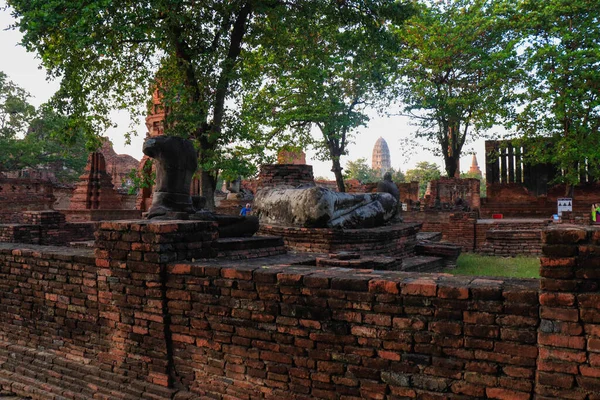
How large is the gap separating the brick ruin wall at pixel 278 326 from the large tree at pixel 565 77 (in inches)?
534

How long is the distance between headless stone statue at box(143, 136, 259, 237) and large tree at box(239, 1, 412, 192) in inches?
234

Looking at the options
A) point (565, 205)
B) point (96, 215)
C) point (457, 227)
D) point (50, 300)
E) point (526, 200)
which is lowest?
point (50, 300)

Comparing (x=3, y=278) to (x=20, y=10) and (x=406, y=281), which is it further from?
(x=20, y=10)

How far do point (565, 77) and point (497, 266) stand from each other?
8558mm

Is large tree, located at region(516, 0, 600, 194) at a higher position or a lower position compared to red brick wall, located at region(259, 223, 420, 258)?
higher

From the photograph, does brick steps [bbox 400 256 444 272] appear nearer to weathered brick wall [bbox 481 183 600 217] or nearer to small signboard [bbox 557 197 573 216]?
small signboard [bbox 557 197 573 216]

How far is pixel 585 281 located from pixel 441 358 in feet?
2.68

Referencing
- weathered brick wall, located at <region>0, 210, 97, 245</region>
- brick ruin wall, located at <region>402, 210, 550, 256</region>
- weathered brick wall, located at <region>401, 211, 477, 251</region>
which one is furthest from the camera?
weathered brick wall, located at <region>401, 211, 477, 251</region>

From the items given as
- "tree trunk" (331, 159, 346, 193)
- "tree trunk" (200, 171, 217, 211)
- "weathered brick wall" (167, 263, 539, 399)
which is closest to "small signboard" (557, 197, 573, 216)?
"tree trunk" (331, 159, 346, 193)

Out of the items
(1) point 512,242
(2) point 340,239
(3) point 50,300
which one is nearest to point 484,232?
(1) point 512,242

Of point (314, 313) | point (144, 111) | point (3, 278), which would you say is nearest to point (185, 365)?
→ point (314, 313)

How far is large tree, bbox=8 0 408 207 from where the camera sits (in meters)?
8.41

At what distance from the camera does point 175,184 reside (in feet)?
16.7

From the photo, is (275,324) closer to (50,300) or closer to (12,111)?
(50,300)
